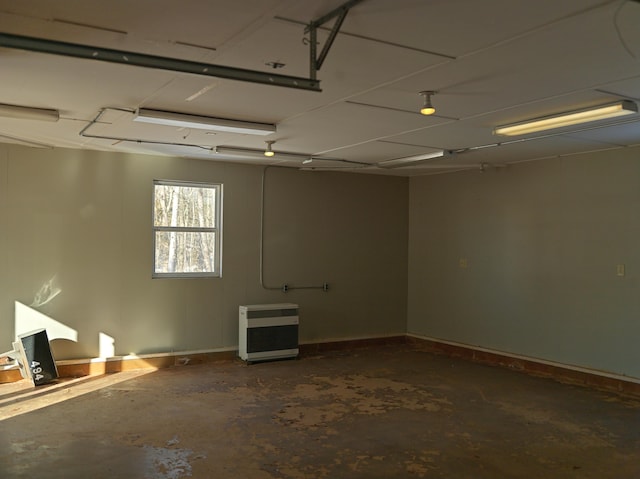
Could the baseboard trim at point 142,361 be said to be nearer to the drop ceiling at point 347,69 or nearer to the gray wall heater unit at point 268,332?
the gray wall heater unit at point 268,332

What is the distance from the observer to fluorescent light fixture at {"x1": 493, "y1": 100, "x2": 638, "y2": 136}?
3813 millimetres

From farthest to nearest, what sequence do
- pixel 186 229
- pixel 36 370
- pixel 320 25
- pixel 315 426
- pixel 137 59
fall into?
1. pixel 186 229
2. pixel 36 370
3. pixel 315 426
4. pixel 320 25
5. pixel 137 59

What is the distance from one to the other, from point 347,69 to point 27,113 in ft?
8.22

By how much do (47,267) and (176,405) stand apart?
2176mm

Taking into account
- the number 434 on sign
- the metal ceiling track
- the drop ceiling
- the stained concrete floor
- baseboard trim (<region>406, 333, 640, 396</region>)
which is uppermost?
the drop ceiling

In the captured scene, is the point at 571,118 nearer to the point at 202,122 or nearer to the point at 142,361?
the point at 202,122

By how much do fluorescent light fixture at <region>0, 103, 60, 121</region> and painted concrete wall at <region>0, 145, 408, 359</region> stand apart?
5.87 feet

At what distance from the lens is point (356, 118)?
4387mm

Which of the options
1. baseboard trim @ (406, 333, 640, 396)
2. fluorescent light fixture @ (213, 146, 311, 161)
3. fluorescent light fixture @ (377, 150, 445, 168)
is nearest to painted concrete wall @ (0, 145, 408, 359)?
baseboard trim @ (406, 333, 640, 396)

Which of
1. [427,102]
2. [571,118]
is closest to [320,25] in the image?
[427,102]

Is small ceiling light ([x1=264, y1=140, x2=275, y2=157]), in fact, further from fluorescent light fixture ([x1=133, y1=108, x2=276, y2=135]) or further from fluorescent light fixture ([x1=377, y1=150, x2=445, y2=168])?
fluorescent light fixture ([x1=377, y1=150, x2=445, y2=168])

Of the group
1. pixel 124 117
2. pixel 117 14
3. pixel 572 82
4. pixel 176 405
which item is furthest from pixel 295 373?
pixel 117 14

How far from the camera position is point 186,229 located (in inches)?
264

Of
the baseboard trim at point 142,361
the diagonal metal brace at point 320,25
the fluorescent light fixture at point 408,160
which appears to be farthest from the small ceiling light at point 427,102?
the baseboard trim at point 142,361
